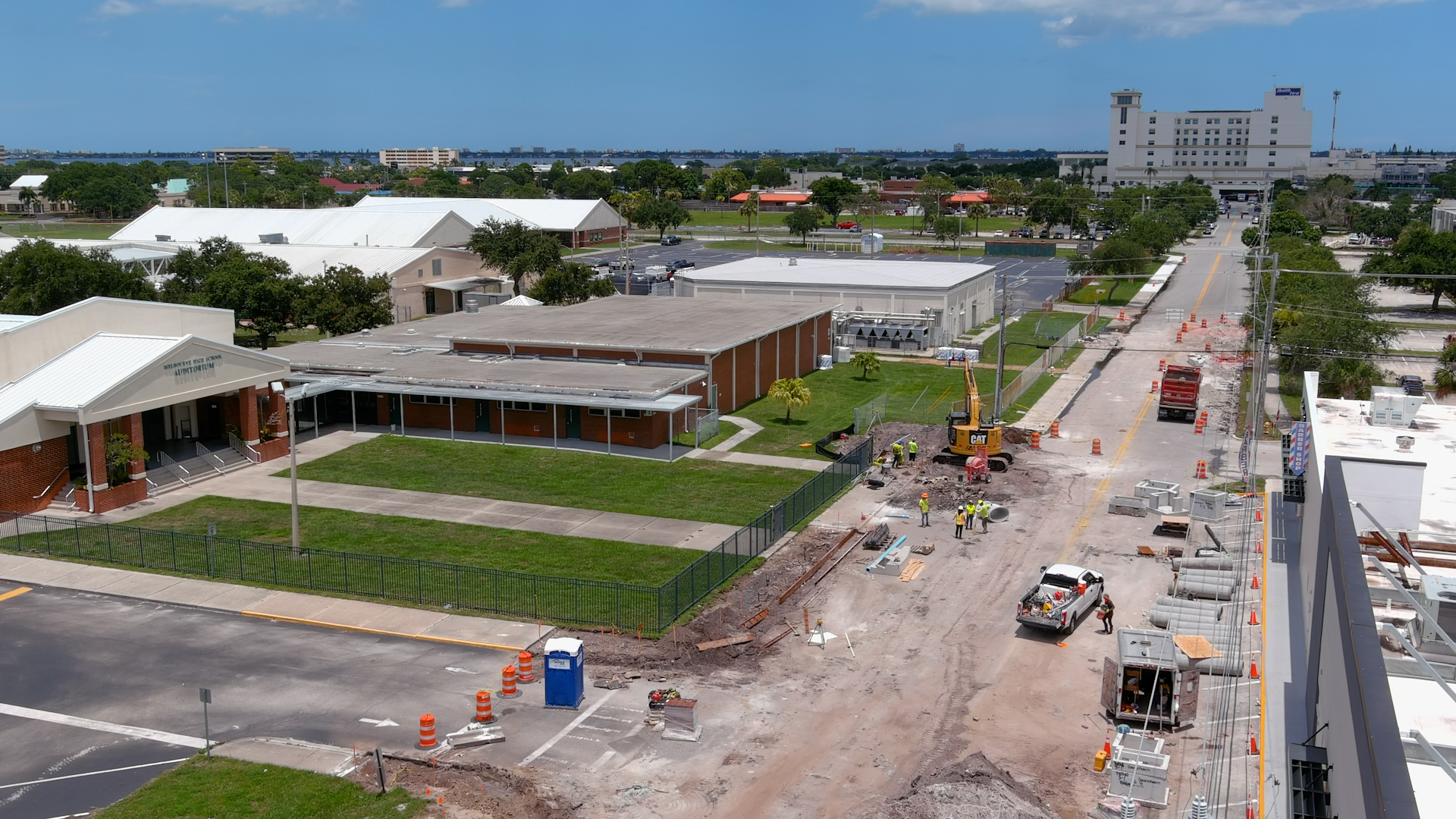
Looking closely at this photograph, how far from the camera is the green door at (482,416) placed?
165 feet

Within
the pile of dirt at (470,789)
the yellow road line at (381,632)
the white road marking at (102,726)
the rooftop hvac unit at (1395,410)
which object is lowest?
the white road marking at (102,726)

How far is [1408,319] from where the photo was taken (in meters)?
89.2

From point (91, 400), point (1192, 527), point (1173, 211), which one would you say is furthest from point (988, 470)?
point (1173, 211)

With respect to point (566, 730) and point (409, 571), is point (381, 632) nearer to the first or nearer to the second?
point (409, 571)

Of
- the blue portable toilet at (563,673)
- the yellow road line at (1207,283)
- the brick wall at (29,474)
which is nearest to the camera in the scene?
the blue portable toilet at (563,673)

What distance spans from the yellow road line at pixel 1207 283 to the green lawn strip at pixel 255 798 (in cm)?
8828

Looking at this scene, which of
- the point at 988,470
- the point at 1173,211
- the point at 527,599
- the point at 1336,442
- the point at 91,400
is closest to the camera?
the point at 527,599

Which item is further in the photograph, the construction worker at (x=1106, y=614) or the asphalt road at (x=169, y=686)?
the construction worker at (x=1106, y=614)

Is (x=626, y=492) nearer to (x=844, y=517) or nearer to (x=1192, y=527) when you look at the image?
(x=844, y=517)

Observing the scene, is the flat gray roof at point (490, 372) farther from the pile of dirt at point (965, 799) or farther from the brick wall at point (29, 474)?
the pile of dirt at point (965, 799)

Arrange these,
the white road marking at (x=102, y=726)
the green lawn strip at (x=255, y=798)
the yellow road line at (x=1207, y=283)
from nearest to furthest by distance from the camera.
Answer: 1. the green lawn strip at (x=255, y=798)
2. the white road marking at (x=102, y=726)
3. the yellow road line at (x=1207, y=283)

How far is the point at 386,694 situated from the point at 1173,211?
155540 mm

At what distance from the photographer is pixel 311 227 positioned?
12244cm

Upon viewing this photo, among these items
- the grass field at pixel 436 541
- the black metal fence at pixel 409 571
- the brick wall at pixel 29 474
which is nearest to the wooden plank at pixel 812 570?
the black metal fence at pixel 409 571
